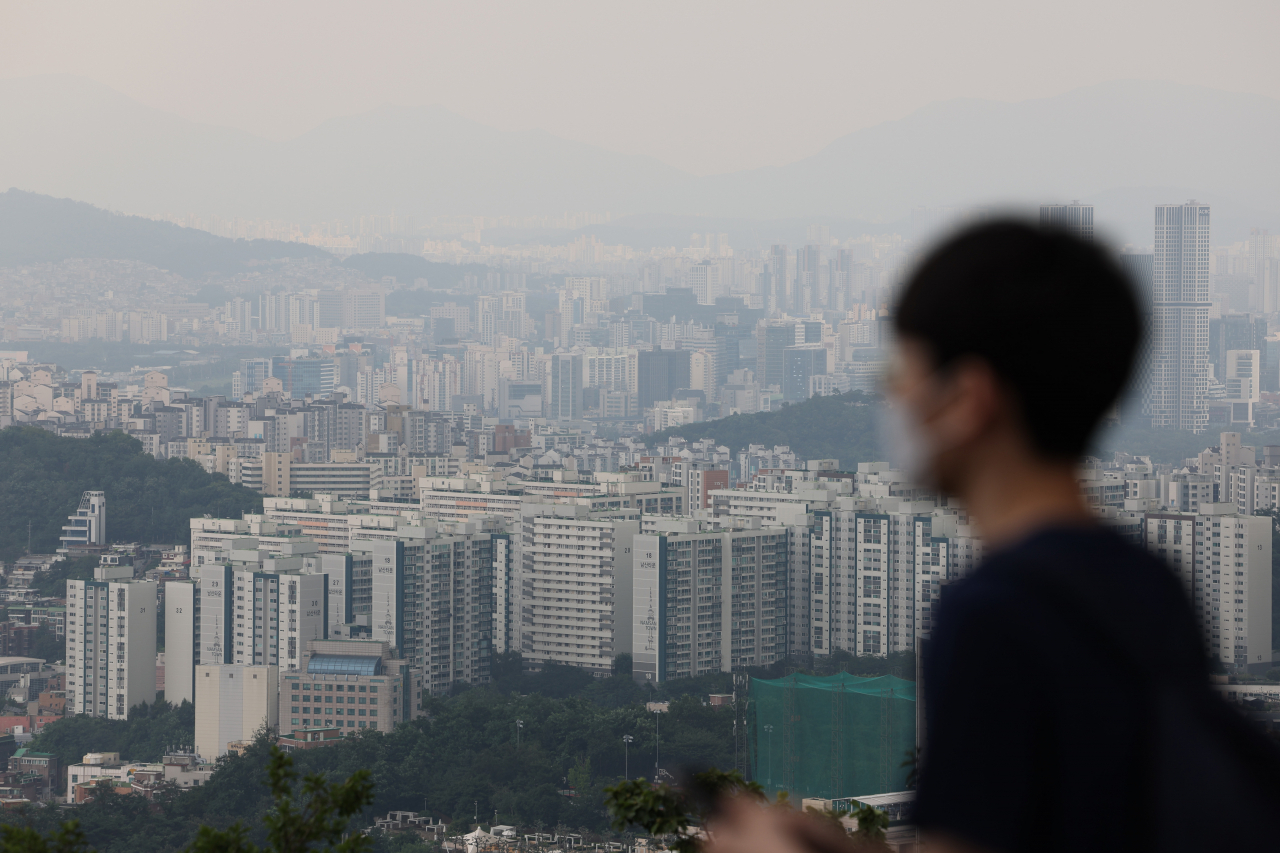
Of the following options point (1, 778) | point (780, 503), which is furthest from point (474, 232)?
point (1, 778)

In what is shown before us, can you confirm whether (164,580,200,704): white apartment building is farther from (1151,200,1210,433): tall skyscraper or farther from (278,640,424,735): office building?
(1151,200,1210,433): tall skyscraper

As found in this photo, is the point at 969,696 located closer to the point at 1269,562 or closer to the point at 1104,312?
the point at 1104,312

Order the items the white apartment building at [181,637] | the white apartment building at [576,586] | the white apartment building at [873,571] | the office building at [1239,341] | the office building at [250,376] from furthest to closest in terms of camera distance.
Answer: the office building at [250,376] < the office building at [1239,341] < the white apartment building at [576,586] < the white apartment building at [181,637] < the white apartment building at [873,571]

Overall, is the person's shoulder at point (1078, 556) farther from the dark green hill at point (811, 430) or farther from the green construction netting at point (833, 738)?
the dark green hill at point (811, 430)

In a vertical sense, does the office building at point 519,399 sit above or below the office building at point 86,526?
above

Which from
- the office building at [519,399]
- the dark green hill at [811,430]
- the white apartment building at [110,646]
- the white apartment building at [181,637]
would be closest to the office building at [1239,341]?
the dark green hill at [811,430]

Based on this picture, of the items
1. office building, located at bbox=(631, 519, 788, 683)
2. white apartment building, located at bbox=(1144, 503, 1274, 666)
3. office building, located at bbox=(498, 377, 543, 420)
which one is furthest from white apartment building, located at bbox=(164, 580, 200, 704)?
office building, located at bbox=(498, 377, 543, 420)

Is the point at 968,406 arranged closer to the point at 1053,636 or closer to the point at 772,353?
the point at 1053,636

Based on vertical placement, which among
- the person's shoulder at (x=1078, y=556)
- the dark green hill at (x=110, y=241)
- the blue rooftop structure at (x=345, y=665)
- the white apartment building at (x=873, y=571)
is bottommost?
the blue rooftop structure at (x=345, y=665)

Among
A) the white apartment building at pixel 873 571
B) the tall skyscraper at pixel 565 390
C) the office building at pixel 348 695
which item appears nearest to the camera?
the office building at pixel 348 695
